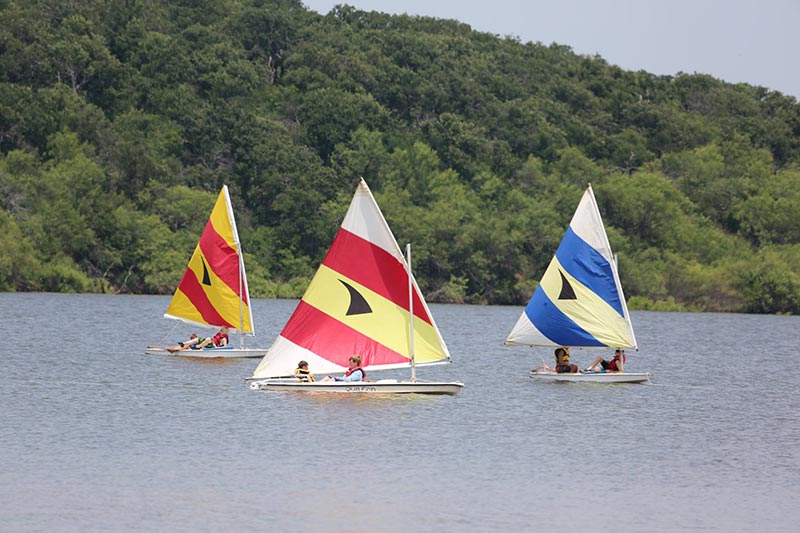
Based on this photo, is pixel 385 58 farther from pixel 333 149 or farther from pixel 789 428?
pixel 789 428

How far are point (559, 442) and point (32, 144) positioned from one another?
8296cm

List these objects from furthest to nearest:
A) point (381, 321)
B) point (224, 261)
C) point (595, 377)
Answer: point (224, 261) → point (595, 377) → point (381, 321)

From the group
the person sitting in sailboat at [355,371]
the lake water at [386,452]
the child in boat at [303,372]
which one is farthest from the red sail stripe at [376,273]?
the lake water at [386,452]

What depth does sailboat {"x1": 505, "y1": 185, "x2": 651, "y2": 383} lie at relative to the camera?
47.4 meters

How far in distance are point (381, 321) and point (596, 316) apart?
10258 mm

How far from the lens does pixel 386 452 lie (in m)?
33.2

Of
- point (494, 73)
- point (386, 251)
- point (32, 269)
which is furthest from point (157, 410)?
point (494, 73)

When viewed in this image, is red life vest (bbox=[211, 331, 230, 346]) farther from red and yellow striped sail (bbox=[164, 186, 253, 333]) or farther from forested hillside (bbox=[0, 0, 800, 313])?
forested hillside (bbox=[0, 0, 800, 313])

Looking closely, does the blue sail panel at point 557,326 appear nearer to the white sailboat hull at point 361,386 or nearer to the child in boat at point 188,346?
the white sailboat hull at point 361,386

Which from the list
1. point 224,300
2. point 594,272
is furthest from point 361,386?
point 224,300

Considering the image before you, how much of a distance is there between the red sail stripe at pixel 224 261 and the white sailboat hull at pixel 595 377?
12.2 m

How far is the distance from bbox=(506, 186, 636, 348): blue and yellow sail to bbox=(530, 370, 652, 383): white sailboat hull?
93cm

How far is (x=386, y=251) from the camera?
3912 centimetres

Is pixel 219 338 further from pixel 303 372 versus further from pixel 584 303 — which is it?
pixel 303 372
